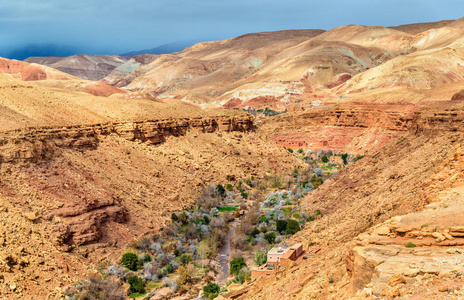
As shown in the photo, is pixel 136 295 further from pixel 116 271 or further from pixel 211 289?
pixel 211 289

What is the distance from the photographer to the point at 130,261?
2523cm

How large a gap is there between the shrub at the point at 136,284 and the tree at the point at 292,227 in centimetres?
929

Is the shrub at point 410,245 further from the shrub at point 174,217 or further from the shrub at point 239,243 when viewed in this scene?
the shrub at point 174,217

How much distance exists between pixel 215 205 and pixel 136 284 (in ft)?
44.0

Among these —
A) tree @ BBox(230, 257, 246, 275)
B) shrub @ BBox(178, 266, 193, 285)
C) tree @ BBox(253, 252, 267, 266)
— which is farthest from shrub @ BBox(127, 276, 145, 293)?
tree @ BBox(253, 252, 267, 266)

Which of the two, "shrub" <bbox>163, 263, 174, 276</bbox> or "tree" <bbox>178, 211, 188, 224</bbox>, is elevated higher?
"tree" <bbox>178, 211, 188, 224</bbox>

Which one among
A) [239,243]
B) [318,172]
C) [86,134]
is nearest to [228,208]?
[239,243]

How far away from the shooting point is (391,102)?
213 feet

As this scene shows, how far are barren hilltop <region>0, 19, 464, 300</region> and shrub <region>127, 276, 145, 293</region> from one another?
0.27 ft

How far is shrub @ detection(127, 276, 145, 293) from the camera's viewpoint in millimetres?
23453

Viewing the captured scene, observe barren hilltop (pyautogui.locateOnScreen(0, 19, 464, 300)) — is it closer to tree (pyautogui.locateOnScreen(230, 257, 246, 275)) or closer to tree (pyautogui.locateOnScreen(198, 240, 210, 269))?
tree (pyautogui.locateOnScreen(230, 257, 246, 275))

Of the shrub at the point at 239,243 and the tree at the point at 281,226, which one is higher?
the tree at the point at 281,226

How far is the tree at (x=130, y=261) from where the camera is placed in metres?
25.1

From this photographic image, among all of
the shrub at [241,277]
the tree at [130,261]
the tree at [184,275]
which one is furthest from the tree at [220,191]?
the shrub at [241,277]
